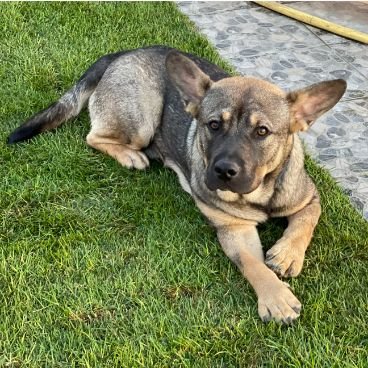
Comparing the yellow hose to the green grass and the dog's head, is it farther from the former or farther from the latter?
the dog's head

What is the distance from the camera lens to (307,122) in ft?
12.1

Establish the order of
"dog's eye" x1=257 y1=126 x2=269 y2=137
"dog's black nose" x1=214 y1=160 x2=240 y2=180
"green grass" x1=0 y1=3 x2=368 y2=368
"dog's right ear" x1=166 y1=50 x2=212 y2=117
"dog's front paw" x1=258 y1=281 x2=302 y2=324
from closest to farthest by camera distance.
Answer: "green grass" x1=0 y1=3 x2=368 y2=368
"dog's front paw" x1=258 y1=281 x2=302 y2=324
"dog's black nose" x1=214 y1=160 x2=240 y2=180
"dog's eye" x1=257 y1=126 x2=269 y2=137
"dog's right ear" x1=166 y1=50 x2=212 y2=117

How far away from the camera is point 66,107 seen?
4926 mm

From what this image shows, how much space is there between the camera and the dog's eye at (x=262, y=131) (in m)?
3.47

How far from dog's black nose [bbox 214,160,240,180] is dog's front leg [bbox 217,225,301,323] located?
0.50 metres

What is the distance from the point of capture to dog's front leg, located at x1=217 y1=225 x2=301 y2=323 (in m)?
3.25

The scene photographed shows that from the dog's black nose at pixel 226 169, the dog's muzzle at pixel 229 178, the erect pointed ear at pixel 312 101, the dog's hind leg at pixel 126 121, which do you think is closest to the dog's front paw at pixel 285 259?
the dog's muzzle at pixel 229 178

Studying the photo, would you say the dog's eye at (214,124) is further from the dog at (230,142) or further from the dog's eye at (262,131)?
the dog's eye at (262,131)

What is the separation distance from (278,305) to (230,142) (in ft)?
2.87

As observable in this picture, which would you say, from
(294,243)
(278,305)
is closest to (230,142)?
(294,243)

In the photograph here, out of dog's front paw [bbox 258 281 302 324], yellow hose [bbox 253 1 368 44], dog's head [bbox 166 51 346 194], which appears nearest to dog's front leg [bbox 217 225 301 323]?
dog's front paw [bbox 258 281 302 324]

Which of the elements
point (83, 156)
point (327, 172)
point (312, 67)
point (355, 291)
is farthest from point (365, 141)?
point (83, 156)

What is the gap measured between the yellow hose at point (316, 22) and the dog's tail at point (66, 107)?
2553mm

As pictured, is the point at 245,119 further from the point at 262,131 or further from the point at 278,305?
the point at 278,305
